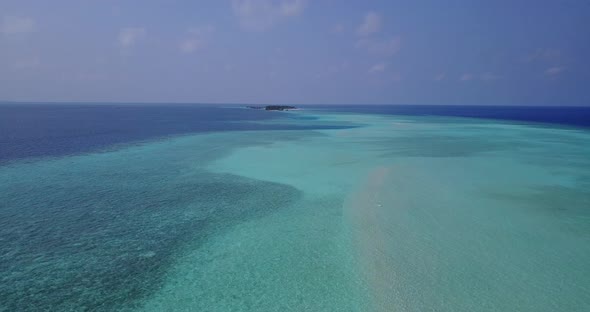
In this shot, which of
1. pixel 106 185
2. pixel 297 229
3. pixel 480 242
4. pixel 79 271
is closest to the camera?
pixel 79 271

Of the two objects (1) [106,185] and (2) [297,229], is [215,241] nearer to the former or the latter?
(2) [297,229]

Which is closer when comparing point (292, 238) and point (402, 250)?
point (402, 250)

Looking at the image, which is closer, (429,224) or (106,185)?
(429,224)

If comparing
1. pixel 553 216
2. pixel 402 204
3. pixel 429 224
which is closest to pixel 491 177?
pixel 553 216

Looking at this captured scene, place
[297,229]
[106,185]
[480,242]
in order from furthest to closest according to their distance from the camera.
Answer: [106,185]
[297,229]
[480,242]
